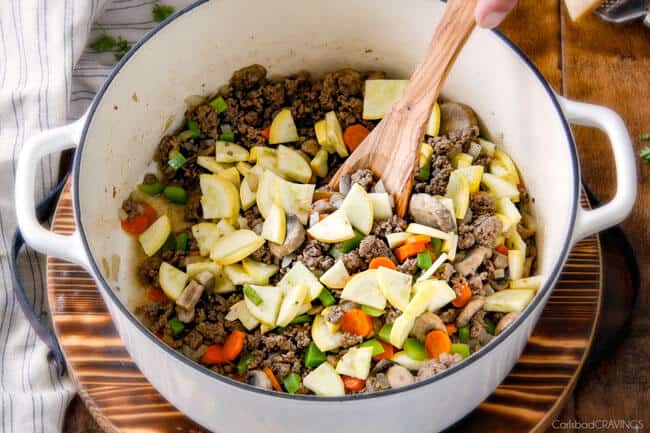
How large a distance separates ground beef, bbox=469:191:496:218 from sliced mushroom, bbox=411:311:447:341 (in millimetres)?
287

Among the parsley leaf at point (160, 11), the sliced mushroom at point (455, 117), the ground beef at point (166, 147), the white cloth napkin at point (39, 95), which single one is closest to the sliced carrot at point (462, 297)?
the sliced mushroom at point (455, 117)

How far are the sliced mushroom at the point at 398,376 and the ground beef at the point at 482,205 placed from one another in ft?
1.32

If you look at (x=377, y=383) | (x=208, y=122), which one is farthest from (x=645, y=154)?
(x=208, y=122)

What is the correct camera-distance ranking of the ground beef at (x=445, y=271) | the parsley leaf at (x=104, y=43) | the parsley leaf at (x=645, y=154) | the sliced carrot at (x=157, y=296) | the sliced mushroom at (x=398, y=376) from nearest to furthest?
the sliced mushroom at (x=398, y=376)
the ground beef at (x=445, y=271)
the sliced carrot at (x=157, y=296)
the parsley leaf at (x=645, y=154)
the parsley leaf at (x=104, y=43)

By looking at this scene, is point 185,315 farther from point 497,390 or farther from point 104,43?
point 104,43

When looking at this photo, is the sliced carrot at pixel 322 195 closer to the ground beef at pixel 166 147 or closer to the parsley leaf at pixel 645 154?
the ground beef at pixel 166 147

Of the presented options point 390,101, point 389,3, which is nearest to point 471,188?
point 390,101

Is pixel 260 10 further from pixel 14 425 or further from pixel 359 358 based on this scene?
pixel 14 425

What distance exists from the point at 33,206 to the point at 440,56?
852 mm

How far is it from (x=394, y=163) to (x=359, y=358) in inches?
17.7

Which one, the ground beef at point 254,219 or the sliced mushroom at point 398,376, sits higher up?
the ground beef at point 254,219

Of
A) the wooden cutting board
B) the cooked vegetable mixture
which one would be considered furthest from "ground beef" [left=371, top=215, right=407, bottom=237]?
the wooden cutting board

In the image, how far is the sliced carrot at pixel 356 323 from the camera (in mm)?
1766

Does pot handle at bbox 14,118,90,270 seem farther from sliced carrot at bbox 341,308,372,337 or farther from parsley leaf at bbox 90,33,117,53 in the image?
parsley leaf at bbox 90,33,117,53
